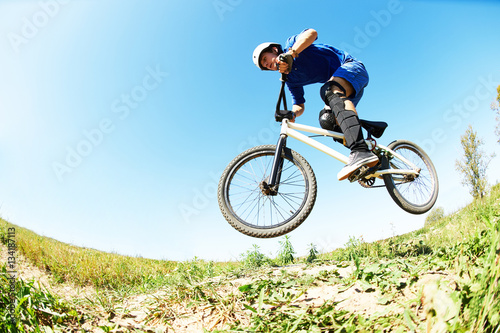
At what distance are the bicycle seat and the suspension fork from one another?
138 cm

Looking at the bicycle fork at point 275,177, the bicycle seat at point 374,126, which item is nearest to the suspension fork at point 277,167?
the bicycle fork at point 275,177

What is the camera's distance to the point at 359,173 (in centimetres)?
388

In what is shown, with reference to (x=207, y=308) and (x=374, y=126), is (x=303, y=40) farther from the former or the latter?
(x=207, y=308)

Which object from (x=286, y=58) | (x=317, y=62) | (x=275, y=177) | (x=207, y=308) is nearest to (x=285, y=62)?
(x=286, y=58)

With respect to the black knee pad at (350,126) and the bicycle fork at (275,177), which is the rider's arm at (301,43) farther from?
the bicycle fork at (275,177)

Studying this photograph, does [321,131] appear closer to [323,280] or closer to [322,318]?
[323,280]

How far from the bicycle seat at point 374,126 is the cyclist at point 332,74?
1.21 feet

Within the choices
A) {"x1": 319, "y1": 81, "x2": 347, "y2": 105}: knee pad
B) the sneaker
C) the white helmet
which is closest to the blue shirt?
the white helmet

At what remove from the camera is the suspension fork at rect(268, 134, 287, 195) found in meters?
4.02

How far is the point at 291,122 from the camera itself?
4457mm

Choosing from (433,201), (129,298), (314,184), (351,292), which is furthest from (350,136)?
(129,298)

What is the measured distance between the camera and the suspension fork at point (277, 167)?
158 inches

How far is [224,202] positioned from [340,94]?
2.32 metres

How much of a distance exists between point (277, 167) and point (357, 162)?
3.59 feet
